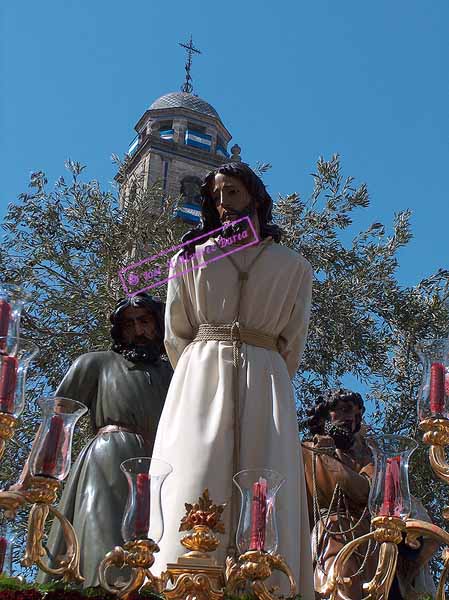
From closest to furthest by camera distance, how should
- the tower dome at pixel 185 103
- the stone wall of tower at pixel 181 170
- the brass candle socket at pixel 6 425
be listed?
1. the brass candle socket at pixel 6 425
2. the stone wall of tower at pixel 181 170
3. the tower dome at pixel 185 103

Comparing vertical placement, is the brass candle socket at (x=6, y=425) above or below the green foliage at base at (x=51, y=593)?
above

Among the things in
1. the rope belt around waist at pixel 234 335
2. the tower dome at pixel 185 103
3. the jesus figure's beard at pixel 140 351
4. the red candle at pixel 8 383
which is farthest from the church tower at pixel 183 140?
the red candle at pixel 8 383

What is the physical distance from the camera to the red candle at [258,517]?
14.1ft

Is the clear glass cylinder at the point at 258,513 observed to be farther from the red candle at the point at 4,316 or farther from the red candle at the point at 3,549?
the red candle at the point at 4,316

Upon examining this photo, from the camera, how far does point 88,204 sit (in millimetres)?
18047

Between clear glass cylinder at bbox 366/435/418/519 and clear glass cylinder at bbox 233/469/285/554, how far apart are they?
47cm

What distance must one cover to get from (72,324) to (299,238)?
13.2 feet

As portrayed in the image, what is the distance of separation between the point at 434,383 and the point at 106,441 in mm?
2495

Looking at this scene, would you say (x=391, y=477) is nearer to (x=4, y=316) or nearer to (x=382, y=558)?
(x=382, y=558)

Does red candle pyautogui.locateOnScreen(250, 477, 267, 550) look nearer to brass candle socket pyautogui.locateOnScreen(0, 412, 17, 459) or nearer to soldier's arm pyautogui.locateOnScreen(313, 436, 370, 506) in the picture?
brass candle socket pyautogui.locateOnScreen(0, 412, 17, 459)

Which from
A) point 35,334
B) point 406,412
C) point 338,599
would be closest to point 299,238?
point 406,412

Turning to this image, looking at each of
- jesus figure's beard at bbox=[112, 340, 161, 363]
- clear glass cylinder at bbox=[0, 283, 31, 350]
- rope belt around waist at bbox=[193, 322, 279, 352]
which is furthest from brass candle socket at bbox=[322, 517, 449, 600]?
jesus figure's beard at bbox=[112, 340, 161, 363]

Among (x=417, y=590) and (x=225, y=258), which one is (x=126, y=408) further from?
(x=417, y=590)

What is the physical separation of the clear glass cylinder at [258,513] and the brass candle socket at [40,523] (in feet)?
2.33
